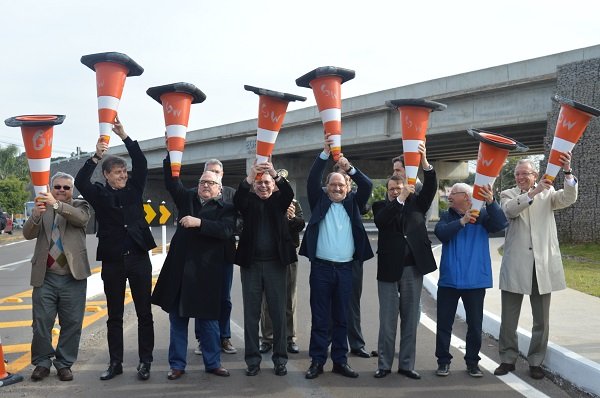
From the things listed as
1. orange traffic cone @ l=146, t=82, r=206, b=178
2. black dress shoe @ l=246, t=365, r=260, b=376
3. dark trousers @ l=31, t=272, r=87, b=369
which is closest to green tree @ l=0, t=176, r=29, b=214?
dark trousers @ l=31, t=272, r=87, b=369

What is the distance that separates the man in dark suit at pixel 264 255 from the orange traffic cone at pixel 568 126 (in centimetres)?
228

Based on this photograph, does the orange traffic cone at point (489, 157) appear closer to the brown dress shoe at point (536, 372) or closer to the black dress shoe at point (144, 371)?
the brown dress shoe at point (536, 372)

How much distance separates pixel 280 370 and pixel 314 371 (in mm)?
314

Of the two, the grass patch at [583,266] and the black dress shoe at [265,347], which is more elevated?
the grass patch at [583,266]

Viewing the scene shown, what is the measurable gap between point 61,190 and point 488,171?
374 centimetres

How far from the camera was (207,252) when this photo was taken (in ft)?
16.6

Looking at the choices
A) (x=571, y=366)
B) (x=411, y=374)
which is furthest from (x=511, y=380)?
(x=411, y=374)

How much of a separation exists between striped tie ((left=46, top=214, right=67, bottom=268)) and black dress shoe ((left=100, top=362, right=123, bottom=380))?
990 mm

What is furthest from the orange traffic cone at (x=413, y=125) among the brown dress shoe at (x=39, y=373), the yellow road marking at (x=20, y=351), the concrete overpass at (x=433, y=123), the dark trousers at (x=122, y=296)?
the concrete overpass at (x=433, y=123)

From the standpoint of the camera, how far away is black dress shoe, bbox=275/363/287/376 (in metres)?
5.04

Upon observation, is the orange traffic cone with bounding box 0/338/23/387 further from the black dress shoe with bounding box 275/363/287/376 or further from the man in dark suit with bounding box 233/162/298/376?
the black dress shoe with bounding box 275/363/287/376

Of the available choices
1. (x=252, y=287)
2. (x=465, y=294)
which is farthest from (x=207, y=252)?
(x=465, y=294)

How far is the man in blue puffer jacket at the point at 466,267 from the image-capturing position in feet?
16.4

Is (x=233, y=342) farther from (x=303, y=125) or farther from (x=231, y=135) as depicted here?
(x=231, y=135)
